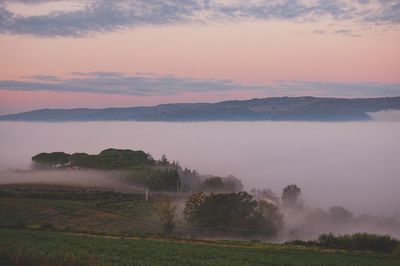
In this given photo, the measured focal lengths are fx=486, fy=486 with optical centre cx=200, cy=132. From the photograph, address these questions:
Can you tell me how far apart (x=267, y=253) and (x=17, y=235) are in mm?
19264

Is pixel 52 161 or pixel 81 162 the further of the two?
pixel 52 161

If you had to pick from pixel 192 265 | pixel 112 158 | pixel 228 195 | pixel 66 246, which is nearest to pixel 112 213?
pixel 228 195

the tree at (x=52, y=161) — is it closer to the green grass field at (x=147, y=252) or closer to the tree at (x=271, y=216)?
the tree at (x=271, y=216)

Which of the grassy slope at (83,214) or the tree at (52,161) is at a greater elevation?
the tree at (52,161)

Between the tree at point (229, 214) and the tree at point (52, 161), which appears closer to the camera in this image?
the tree at point (229, 214)

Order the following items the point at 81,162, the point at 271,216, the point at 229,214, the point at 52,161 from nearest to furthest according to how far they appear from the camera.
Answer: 1. the point at 229,214
2. the point at 271,216
3. the point at 81,162
4. the point at 52,161

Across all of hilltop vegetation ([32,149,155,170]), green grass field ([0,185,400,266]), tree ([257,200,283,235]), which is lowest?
tree ([257,200,283,235])

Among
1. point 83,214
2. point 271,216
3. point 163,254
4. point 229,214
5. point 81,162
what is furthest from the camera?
point 81,162

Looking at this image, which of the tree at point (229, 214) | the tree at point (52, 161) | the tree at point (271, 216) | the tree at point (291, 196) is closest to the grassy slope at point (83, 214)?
the tree at point (229, 214)

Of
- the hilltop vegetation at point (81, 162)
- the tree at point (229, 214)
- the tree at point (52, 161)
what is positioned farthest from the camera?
the tree at point (52, 161)

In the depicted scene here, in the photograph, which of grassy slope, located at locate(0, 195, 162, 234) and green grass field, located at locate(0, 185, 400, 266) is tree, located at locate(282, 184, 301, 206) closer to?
grassy slope, located at locate(0, 195, 162, 234)

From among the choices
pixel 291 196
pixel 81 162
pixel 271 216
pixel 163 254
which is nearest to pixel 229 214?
pixel 271 216

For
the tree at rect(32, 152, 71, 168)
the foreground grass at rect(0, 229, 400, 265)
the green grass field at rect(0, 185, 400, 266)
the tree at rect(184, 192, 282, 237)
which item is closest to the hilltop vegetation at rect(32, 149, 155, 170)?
the tree at rect(32, 152, 71, 168)

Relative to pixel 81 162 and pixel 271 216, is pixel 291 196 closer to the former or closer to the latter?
pixel 271 216
